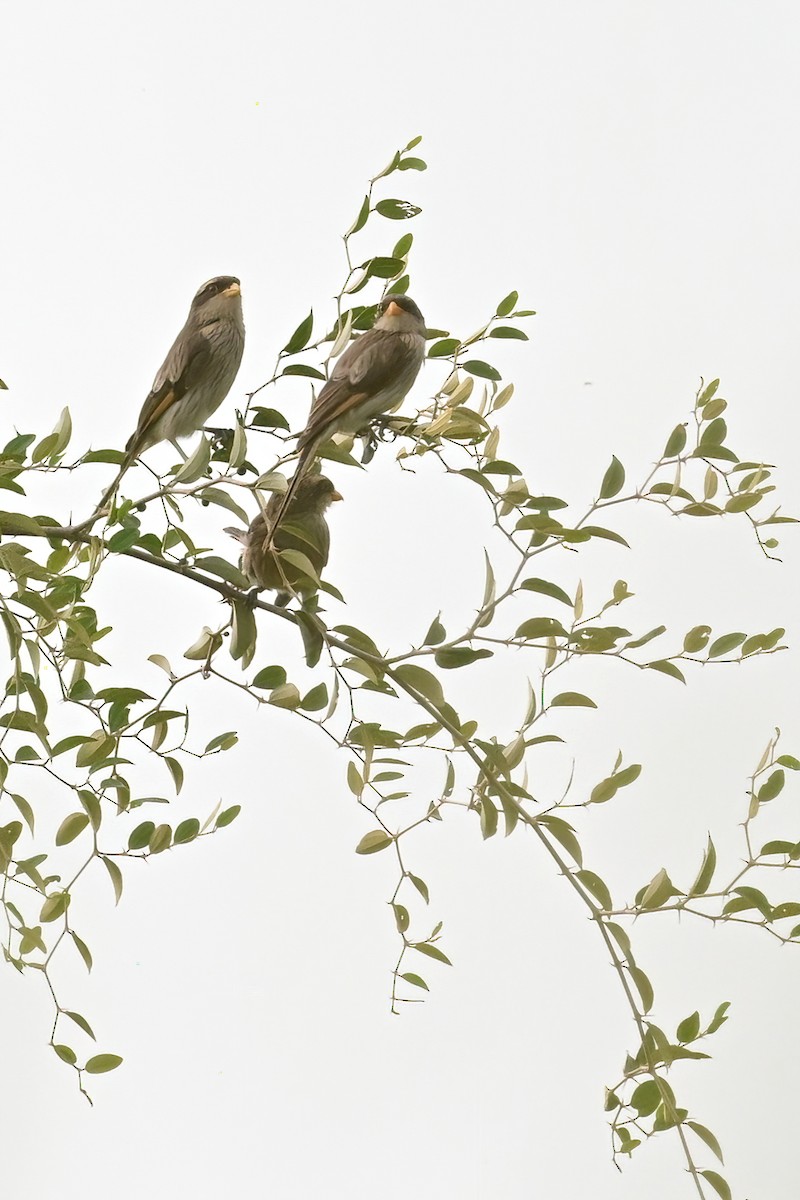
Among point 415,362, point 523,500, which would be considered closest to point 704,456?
point 523,500

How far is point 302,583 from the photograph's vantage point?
0.66 metres

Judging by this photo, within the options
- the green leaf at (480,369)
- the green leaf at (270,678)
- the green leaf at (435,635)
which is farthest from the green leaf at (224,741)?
the green leaf at (480,369)

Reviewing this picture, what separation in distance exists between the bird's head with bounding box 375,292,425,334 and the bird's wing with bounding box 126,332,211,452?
5.2 inches

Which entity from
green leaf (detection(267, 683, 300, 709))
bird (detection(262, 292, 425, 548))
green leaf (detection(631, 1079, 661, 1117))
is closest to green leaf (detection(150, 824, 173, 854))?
green leaf (detection(267, 683, 300, 709))

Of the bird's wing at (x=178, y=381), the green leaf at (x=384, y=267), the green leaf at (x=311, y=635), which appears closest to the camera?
the green leaf at (x=311, y=635)

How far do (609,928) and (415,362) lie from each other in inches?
17.1

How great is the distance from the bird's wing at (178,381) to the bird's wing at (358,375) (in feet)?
0.33

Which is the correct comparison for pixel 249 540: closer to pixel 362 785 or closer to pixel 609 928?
pixel 362 785

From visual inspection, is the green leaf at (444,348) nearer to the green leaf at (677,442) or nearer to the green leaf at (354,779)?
the green leaf at (677,442)

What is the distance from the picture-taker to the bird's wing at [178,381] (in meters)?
0.85

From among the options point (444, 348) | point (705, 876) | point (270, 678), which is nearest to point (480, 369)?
point (444, 348)

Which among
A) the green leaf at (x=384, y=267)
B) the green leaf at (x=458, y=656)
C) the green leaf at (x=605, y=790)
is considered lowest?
the green leaf at (x=605, y=790)

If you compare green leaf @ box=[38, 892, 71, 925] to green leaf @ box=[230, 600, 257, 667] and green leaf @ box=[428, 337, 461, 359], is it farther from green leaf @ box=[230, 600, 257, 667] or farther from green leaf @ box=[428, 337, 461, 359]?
green leaf @ box=[428, 337, 461, 359]

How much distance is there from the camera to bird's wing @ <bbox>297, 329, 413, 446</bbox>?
78 cm
